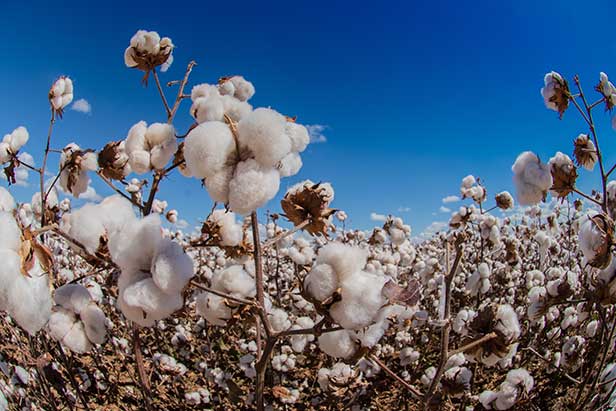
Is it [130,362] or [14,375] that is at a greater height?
[130,362]

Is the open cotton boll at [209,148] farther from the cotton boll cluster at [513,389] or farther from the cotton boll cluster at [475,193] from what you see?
the cotton boll cluster at [475,193]

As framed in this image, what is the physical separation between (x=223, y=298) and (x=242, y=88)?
75 centimetres

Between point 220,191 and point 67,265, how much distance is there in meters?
5.76

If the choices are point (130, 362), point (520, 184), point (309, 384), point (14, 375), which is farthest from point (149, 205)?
point (130, 362)

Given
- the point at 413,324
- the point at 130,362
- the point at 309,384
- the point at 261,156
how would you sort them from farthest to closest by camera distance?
the point at 130,362 → the point at 309,384 → the point at 413,324 → the point at 261,156

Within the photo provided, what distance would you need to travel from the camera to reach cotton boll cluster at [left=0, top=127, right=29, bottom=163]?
2.14 m

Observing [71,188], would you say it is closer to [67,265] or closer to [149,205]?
[149,205]

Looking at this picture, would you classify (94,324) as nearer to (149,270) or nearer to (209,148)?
(149,270)

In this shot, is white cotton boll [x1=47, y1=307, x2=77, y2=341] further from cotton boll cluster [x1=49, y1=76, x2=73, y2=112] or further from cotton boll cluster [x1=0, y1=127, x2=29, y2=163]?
cotton boll cluster [x1=49, y1=76, x2=73, y2=112]

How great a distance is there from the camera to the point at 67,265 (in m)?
5.77

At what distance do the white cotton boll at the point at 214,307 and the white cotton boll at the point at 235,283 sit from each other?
0.06 metres

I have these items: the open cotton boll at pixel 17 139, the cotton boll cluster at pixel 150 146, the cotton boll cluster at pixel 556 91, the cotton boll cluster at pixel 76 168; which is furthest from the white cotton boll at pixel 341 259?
the open cotton boll at pixel 17 139

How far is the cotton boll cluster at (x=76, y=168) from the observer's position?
1.70 metres

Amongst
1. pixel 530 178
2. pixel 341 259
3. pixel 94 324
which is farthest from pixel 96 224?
pixel 530 178
